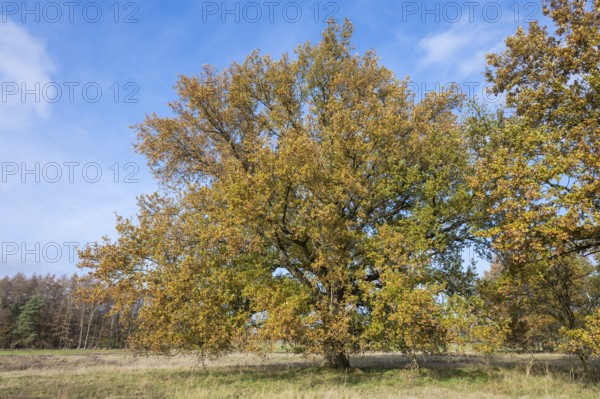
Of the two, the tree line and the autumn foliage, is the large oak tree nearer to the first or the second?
the autumn foliage

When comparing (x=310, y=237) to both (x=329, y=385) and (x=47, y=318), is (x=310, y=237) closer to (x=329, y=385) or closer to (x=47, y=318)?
(x=329, y=385)

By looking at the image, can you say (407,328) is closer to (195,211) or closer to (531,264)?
(531,264)

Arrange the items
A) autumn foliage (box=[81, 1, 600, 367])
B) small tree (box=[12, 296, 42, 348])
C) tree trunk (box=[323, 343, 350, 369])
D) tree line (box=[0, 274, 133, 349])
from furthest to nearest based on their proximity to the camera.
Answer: tree line (box=[0, 274, 133, 349])
small tree (box=[12, 296, 42, 348])
tree trunk (box=[323, 343, 350, 369])
autumn foliage (box=[81, 1, 600, 367])

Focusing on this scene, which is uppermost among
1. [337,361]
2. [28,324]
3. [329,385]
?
[329,385]

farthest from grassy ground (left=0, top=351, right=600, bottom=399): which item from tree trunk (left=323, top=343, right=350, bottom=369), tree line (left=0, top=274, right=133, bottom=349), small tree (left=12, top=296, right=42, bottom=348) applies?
small tree (left=12, top=296, right=42, bottom=348)

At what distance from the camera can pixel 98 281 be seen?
16328mm

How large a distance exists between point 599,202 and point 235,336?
15694mm

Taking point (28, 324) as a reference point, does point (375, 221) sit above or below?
above

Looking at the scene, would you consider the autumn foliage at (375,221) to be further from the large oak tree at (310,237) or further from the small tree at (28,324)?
→ the small tree at (28,324)

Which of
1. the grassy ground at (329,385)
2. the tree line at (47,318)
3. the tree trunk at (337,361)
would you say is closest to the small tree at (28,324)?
the tree line at (47,318)

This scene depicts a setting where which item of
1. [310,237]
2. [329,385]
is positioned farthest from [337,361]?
[310,237]

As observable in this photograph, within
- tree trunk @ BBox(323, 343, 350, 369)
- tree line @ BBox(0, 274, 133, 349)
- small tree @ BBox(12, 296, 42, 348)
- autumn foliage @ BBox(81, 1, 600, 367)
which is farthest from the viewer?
tree line @ BBox(0, 274, 133, 349)

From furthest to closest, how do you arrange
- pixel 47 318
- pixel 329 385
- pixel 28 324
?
pixel 47 318
pixel 28 324
pixel 329 385

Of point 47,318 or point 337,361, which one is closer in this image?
point 337,361
